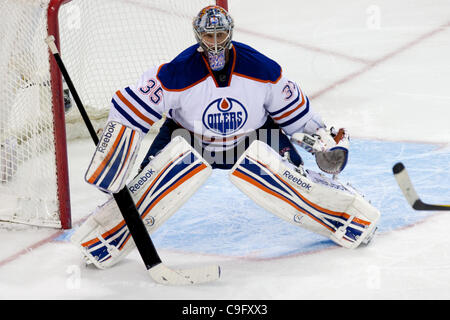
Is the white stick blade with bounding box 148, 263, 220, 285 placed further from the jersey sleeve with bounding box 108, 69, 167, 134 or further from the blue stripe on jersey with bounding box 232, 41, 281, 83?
the blue stripe on jersey with bounding box 232, 41, 281, 83

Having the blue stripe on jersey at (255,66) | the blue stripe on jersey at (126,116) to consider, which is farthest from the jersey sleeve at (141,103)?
the blue stripe on jersey at (255,66)

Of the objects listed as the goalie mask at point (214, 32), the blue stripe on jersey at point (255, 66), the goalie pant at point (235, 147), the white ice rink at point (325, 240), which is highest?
the goalie mask at point (214, 32)

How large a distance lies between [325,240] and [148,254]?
615 millimetres

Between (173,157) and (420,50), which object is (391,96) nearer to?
(420,50)

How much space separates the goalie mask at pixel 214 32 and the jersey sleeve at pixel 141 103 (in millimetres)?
194

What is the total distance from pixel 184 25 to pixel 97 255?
1498 millimetres

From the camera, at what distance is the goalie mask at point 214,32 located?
9.07ft

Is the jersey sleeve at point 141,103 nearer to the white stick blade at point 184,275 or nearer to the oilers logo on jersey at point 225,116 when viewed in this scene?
the oilers logo on jersey at point 225,116

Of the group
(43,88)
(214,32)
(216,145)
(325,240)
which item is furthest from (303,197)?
(43,88)

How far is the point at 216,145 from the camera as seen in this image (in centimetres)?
300

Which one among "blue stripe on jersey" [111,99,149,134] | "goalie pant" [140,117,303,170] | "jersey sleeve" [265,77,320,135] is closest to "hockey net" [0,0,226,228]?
"blue stripe on jersey" [111,99,149,134]
